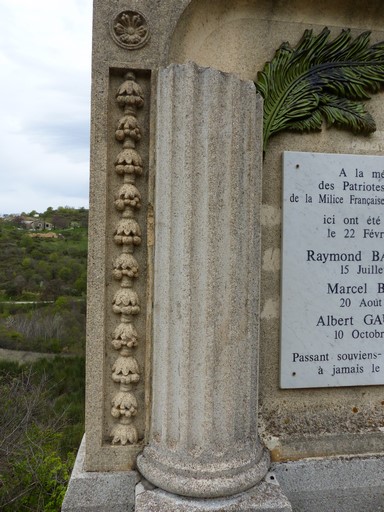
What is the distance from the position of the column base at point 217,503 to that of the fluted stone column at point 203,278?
43mm

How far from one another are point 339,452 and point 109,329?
1.59m

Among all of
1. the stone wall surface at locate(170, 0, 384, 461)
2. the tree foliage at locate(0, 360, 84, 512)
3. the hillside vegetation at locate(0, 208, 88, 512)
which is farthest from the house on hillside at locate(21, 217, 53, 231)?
the stone wall surface at locate(170, 0, 384, 461)

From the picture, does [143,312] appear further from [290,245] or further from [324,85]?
[324,85]

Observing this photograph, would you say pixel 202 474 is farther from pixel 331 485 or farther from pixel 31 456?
pixel 31 456

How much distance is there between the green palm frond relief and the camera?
8.36 ft

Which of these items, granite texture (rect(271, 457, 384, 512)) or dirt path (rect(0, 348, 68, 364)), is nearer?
granite texture (rect(271, 457, 384, 512))

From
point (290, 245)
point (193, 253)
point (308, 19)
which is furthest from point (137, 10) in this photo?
point (290, 245)

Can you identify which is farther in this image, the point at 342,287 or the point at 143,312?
the point at 342,287

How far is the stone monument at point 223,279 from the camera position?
6.66ft

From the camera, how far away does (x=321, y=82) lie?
8.51 feet

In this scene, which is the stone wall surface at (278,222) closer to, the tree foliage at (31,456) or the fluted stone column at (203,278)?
the fluted stone column at (203,278)

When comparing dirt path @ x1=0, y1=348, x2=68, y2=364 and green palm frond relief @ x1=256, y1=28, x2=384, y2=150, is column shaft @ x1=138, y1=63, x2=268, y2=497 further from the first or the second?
dirt path @ x1=0, y1=348, x2=68, y2=364

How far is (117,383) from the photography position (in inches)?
91.2

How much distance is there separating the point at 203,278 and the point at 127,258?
19.0 inches
